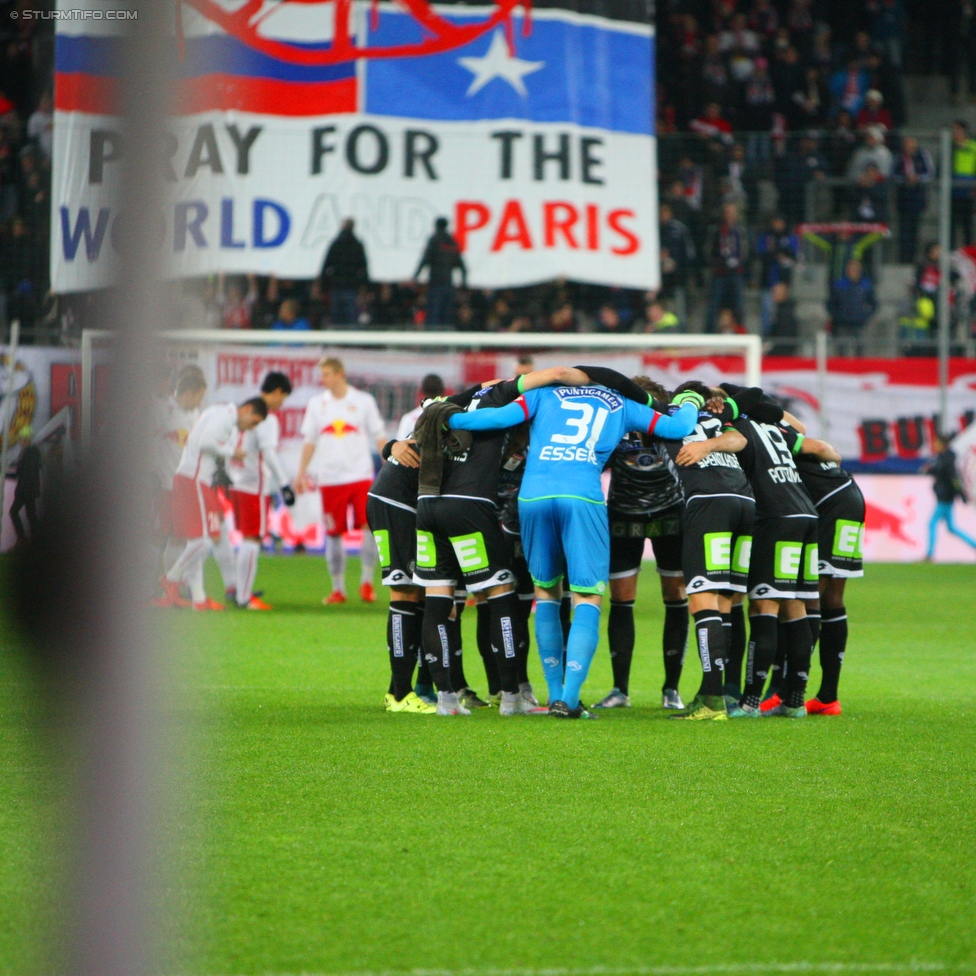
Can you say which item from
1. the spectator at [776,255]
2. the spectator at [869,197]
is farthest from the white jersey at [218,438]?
the spectator at [869,197]

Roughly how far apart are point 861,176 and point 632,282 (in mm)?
4955

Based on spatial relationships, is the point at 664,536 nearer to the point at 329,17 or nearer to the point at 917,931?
the point at 917,931

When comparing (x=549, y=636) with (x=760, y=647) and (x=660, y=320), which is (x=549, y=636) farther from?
(x=660, y=320)

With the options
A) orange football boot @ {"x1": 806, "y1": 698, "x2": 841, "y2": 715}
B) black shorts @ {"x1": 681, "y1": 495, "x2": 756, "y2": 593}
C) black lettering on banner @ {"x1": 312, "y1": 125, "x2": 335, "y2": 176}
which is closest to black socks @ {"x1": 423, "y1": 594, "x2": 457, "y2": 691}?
black shorts @ {"x1": 681, "y1": 495, "x2": 756, "y2": 593}

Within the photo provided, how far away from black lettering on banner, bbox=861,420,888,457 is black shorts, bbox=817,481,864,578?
11.3 meters

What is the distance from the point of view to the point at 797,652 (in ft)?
21.1

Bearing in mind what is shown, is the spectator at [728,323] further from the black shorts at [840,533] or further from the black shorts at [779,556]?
the black shorts at [779,556]

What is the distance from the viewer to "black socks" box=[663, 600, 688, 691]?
674 cm

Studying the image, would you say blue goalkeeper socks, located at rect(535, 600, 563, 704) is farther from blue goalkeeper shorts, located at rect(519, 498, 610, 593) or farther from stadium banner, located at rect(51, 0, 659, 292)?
stadium banner, located at rect(51, 0, 659, 292)

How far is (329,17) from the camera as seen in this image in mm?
15898

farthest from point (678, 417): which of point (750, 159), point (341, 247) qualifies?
point (750, 159)

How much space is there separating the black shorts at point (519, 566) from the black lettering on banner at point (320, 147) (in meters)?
9.88

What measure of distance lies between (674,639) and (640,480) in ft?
2.62

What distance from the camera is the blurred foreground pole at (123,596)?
97 cm
